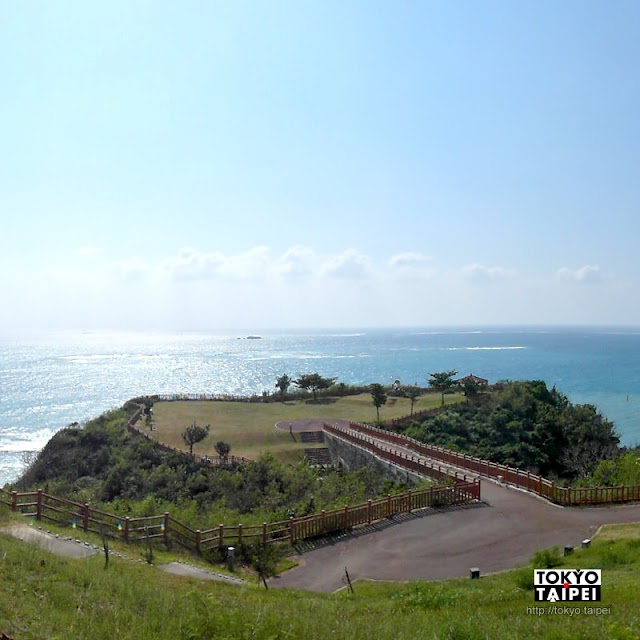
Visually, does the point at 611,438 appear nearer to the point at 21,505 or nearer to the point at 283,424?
the point at 283,424

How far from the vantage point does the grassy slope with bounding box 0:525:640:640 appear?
7148mm

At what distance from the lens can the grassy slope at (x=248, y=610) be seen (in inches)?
281

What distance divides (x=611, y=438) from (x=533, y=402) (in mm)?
6814

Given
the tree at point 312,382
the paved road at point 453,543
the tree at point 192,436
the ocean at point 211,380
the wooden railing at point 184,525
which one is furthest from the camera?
the ocean at point 211,380

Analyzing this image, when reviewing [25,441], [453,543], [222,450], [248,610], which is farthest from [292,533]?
[25,441]

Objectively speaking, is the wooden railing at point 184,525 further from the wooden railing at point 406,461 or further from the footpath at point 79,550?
the wooden railing at point 406,461

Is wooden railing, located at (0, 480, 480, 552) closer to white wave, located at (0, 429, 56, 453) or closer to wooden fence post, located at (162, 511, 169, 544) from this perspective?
wooden fence post, located at (162, 511, 169, 544)

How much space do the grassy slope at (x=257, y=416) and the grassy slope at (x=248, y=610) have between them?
27130 millimetres

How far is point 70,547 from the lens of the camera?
42.9 ft

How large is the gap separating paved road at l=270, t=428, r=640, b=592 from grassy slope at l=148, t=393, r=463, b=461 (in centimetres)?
1979

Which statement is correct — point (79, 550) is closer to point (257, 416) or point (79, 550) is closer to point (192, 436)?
point (192, 436)

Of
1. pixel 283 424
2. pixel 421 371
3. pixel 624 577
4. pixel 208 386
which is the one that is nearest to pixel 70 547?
pixel 624 577

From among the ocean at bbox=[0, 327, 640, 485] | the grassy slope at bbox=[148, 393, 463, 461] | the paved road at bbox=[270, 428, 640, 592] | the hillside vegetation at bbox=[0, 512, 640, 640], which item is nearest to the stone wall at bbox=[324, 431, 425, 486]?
the grassy slope at bbox=[148, 393, 463, 461]

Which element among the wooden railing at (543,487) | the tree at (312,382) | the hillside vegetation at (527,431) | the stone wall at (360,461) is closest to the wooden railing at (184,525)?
the wooden railing at (543,487)
